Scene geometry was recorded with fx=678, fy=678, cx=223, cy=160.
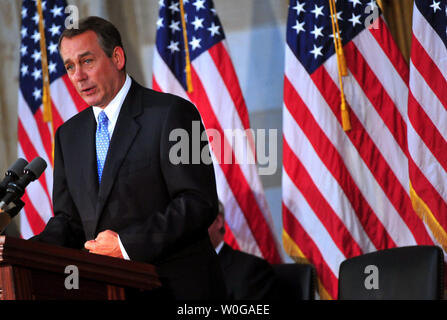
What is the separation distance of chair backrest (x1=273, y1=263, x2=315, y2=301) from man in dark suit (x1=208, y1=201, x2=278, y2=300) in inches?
2.6

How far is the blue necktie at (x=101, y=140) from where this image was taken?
240 cm

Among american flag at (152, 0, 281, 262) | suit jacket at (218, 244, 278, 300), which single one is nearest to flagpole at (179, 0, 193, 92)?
american flag at (152, 0, 281, 262)

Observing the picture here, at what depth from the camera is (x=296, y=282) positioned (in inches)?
170

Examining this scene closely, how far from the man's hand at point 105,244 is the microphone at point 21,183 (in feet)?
0.81

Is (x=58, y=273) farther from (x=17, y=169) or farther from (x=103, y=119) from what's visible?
(x=103, y=119)

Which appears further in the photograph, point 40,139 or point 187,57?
point 40,139

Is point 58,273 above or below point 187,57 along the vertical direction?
below

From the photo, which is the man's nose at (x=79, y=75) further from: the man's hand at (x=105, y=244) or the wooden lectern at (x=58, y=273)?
the wooden lectern at (x=58, y=273)

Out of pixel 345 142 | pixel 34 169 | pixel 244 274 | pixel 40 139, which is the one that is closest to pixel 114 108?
pixel 34 169

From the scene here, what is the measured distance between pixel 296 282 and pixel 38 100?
102 inches

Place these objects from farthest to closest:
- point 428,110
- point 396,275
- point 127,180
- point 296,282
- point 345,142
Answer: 1. point 345,142
2. point 428,110
3. point 296,282
4. point 396,275
5. point 127,180

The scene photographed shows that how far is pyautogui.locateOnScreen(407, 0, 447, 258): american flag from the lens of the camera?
4488mm

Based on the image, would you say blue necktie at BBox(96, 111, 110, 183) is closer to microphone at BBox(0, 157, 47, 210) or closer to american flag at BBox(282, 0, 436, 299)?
microphone at BBox(0, 157, 47, 210)

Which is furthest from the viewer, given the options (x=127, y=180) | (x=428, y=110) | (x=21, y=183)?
(x=428, y=110)
